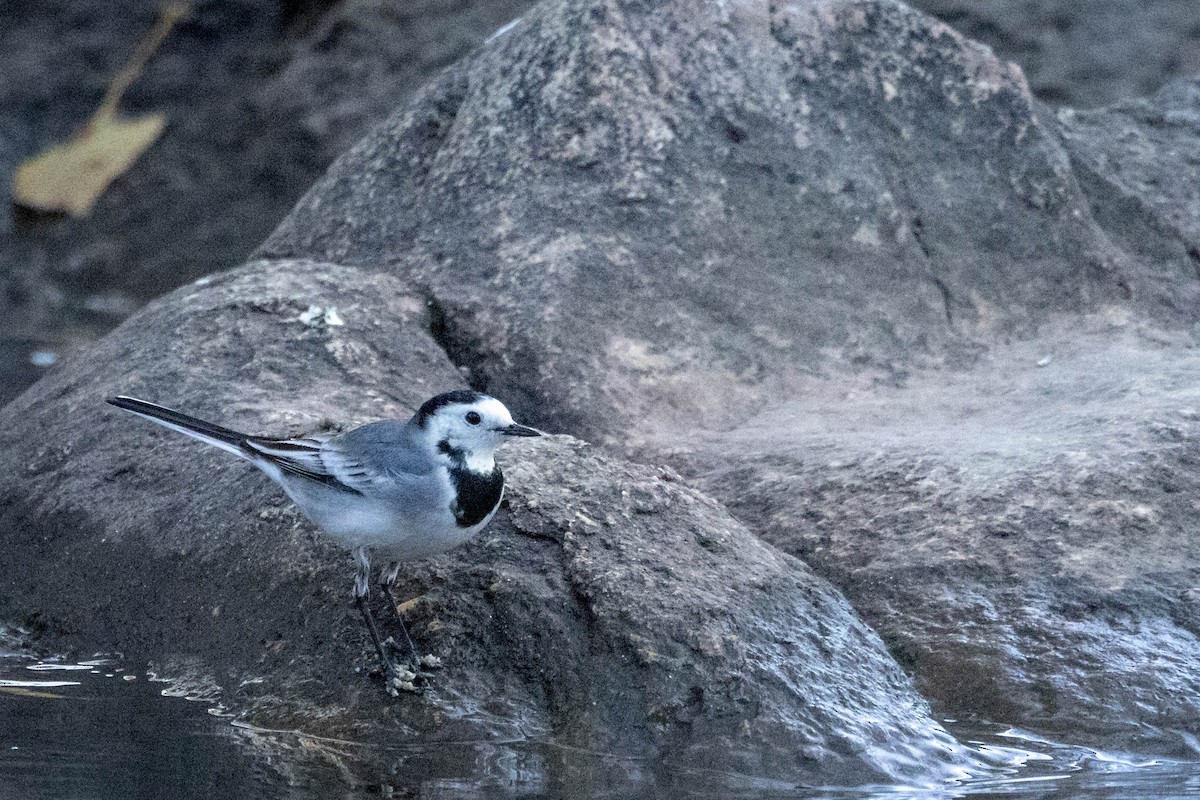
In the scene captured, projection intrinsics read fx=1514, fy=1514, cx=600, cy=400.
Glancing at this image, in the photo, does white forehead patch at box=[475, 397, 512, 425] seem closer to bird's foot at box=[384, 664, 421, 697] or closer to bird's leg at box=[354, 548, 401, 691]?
bird's leg at box=[354, 548, 401, 691]

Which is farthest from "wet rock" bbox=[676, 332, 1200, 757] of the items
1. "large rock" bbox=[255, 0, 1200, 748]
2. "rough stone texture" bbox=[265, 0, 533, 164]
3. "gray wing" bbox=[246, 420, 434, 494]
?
"rough stone texture" bbox=[265, 0, 533, 164]

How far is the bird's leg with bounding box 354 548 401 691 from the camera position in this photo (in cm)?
386

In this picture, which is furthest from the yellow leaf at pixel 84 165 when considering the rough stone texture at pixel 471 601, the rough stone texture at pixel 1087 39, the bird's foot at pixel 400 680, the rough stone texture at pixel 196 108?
the bird's foot at pixel 400 680

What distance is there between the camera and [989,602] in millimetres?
4383

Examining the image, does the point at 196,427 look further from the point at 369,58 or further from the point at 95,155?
the point at 95,155

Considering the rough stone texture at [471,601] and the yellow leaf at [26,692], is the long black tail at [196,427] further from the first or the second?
the yellow leaf at [26,692]

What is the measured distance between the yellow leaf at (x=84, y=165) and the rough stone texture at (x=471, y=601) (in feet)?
22.3

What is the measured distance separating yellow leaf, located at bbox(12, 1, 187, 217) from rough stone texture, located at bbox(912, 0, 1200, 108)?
607 cm

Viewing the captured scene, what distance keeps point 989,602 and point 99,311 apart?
7.39 metres

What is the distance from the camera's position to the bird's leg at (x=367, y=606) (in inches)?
152

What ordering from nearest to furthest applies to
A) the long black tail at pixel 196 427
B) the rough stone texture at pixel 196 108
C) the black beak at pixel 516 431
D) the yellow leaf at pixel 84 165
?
the black beak at pixel 516 431
the long black tail at pixel 196 427
the rough stone texture at pixel 196 108
the yellow leaf at pixel 84 165

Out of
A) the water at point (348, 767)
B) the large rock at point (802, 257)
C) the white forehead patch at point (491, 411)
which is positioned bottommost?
the water at point (348, 767)

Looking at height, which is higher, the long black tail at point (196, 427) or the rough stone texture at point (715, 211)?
the rough stone texture at point (715, 211)

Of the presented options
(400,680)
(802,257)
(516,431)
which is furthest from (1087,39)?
(400,680)
